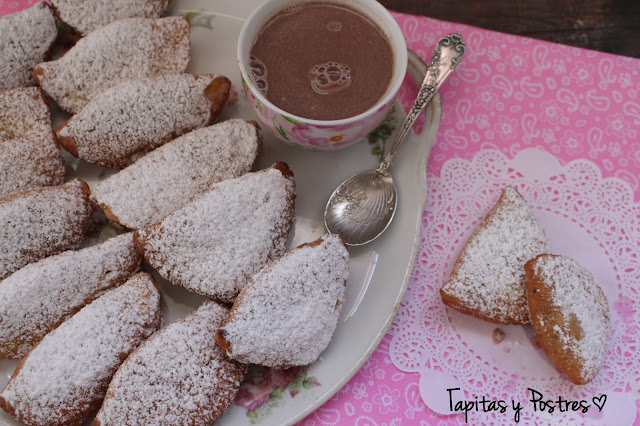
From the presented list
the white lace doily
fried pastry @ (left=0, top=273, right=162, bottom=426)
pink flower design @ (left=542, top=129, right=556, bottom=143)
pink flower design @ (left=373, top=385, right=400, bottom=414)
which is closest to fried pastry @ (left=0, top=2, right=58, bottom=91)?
fried pastry @ (left=0, top=273, right=162, bottom=426)

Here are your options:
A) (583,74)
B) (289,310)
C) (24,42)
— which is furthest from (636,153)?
(24,42)

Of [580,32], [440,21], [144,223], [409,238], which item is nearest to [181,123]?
[144,223]

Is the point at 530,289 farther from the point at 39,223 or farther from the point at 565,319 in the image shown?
the point at 39,223

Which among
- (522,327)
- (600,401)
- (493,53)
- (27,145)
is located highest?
(27,145)

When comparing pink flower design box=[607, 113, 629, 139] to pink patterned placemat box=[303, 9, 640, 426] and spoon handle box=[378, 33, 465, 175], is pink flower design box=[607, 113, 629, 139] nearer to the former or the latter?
pink patterned placemat box=[303, 9, 640, 426]

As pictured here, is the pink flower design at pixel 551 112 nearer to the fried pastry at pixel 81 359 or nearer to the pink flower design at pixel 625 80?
the pink flower design at pixel 625 80

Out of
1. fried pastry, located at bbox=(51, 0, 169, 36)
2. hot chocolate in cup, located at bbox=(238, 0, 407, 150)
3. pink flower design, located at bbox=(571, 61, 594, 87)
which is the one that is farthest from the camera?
pink flower design, located at bbox=(571, 61, 594, 87)

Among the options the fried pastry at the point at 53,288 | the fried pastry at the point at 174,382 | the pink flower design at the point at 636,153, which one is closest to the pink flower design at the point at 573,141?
the pink flower design at the point at 636,153

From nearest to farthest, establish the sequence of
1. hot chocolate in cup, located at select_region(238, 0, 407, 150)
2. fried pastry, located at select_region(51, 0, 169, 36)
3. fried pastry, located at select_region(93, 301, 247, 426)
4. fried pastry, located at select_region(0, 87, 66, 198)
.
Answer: fried pastry, located at select_region(93, 301, 247, 426), hot chocolate in cup, located at select_region(238, 0, 407, 150), fried pastry, located at select_region(0, 87, 66, 198), fried pastry, located at select_region(51, 0, 169, 36)
